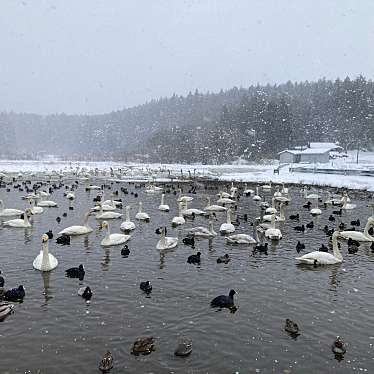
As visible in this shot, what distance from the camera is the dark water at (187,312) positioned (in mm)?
10734

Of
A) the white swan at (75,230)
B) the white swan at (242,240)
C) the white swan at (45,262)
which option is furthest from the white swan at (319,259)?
Result: the white swan at (75,230)

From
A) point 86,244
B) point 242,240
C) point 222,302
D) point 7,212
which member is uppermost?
point 7,212

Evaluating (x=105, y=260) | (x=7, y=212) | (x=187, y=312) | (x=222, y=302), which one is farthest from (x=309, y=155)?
(x=187, y=312)

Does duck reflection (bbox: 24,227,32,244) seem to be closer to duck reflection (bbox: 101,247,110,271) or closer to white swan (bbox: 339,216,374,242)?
duck reflection (bbox: 101,247,110,271)

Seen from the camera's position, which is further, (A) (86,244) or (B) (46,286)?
(A) (86,244)

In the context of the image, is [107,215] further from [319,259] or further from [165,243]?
[319,259]

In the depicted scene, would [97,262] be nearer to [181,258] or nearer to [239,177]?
[181,258]

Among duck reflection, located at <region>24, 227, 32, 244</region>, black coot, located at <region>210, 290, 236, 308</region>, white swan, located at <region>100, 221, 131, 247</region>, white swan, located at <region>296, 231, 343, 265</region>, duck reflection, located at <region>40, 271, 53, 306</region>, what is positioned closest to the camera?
black coot, located at <region>210, 290, 236, 308</region>

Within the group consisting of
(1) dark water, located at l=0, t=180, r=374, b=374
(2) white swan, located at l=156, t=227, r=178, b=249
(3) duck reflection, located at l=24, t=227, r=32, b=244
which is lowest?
(1) dark water, located at l=0, t=180, r=374, b=374

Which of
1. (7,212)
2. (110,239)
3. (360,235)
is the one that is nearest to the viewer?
(110,239)

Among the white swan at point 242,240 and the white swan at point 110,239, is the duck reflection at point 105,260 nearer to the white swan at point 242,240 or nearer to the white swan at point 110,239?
the white swan at point 110,239

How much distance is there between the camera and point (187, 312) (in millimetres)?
13508

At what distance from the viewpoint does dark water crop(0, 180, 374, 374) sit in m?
10.7

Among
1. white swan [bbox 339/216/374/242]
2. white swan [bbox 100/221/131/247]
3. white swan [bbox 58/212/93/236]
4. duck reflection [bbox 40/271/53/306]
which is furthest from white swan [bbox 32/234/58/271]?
white swan [bbox 339/216/374/242]
